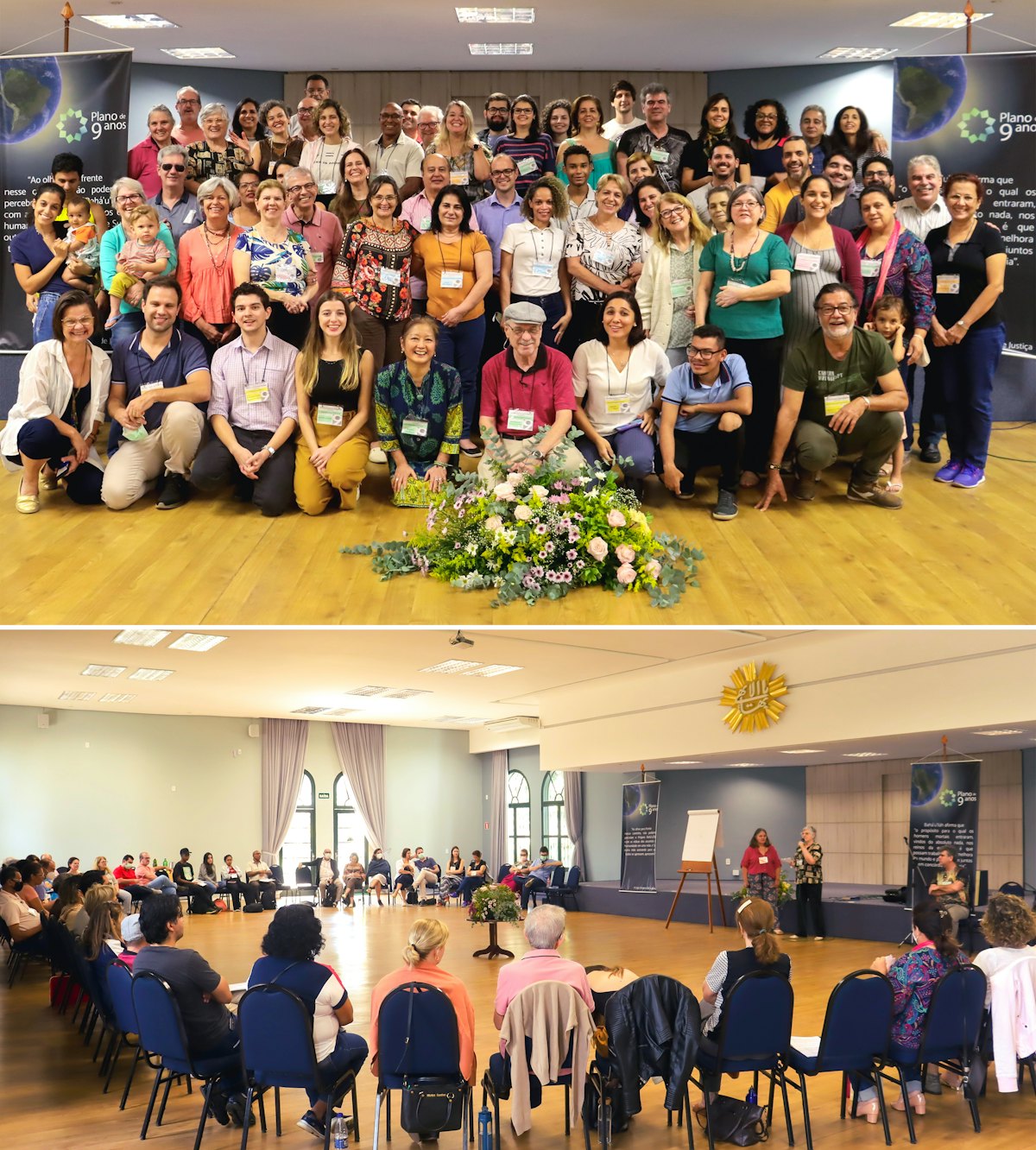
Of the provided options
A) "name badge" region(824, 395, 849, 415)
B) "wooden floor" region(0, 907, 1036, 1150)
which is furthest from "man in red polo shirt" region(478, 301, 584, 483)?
"wooden floor" region(0, 907, 1036, 1150)

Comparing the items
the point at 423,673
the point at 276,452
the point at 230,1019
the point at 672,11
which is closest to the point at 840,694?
the point at 423,673

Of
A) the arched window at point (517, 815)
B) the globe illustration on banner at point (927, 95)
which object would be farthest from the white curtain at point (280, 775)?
the globe illustration on banner at point (927, 95)

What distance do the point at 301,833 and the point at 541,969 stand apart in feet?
49.7

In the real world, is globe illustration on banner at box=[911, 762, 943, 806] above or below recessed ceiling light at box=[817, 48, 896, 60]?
below

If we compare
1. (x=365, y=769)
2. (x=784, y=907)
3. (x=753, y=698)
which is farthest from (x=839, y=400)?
(x=365, y=769)

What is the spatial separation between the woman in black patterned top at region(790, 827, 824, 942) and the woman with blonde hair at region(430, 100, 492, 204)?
260 inches

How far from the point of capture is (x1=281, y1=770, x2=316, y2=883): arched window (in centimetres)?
1823

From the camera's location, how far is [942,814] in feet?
26.0

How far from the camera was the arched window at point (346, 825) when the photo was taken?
1880 centimetres

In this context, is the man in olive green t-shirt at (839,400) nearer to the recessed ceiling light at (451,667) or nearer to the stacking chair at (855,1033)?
the stacking chair at (855,1033)

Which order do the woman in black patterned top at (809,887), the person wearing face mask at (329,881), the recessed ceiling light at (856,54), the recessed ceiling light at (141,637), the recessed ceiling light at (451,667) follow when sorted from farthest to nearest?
the person wearing face mask at (329,881), the recessed ceiling light at (856,54), the woman in black patterned top at (809,887), the recessed ceiling light at (451,667), the recessed ceiling light at (141,637)

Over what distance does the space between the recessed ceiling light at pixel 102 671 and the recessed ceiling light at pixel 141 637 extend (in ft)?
5.98

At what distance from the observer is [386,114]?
26.7 feet

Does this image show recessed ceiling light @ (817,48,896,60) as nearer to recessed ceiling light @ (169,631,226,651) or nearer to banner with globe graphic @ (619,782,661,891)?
banner with globe graphic @ (619,782,661,891)
